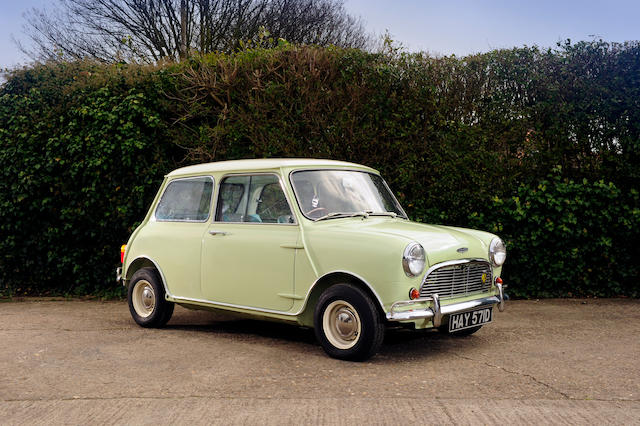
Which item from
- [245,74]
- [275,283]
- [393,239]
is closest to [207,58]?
[245,74]

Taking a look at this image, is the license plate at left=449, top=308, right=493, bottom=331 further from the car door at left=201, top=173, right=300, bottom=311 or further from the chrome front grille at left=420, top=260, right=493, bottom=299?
the car door at left=201, top=173, right=300, bottom=311

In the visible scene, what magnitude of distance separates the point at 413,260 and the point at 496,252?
131cm

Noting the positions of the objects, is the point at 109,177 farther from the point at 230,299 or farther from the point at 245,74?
the point at 230,299

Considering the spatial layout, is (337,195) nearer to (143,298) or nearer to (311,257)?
Answer: (311,257)

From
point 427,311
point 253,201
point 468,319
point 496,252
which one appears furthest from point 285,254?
point 496,252

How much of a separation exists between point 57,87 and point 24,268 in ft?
9.75

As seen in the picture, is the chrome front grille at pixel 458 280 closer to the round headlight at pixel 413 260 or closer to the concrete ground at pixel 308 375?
the round headlight at pixel 413 260

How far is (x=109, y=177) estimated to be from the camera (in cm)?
1005

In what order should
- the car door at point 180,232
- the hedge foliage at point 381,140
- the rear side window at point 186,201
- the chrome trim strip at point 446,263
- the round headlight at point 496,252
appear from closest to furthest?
the chrome trim strip at point 446,263 → the round headlight at point 496,252 → the car door at point 180,232 → the rear side window at point 186,201 → the hedge foliage at point 381,140

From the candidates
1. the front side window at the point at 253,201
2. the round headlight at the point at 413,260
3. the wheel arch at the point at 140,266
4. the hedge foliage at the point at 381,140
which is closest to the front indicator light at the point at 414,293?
the round headlight at the point at 413,260

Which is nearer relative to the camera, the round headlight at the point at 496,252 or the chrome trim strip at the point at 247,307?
the chrome trim strip at the point at 247,307

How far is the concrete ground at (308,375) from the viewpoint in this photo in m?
4.38

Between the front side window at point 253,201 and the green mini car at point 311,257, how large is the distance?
1 centimetres

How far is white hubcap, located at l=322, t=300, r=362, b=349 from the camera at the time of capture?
5723 millimetres
